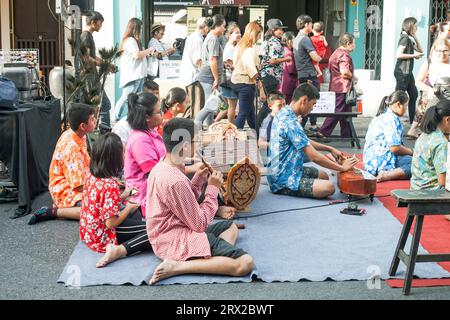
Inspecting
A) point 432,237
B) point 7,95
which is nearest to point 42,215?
point 7,95

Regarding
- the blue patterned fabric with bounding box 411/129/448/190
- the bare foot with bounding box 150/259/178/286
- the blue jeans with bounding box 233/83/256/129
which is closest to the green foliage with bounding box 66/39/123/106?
the blue jeans with bounding box 233/83/256/129

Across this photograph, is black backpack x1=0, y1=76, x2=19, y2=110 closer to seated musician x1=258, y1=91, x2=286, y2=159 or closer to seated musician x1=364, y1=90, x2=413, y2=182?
seated musician x1=258, y1=91, x2=286, y2=159

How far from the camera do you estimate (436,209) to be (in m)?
4.53

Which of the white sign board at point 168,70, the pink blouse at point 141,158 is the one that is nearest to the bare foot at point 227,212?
the pink blouse at point 141,158

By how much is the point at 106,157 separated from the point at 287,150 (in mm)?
2273

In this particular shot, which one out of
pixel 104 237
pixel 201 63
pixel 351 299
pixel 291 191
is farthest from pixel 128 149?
pixel 201 63

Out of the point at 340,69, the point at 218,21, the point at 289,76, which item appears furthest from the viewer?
the point at 289,76

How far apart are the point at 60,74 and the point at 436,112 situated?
4.24m

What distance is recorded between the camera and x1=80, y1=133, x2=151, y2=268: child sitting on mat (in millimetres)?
5172

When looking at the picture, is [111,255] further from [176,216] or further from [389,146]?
[389,146]

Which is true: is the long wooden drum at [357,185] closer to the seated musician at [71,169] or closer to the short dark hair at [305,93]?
the short dark hair at [305,93]

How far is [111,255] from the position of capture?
505 cm

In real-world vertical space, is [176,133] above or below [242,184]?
above

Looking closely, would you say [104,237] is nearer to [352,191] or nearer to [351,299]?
[351,299]
